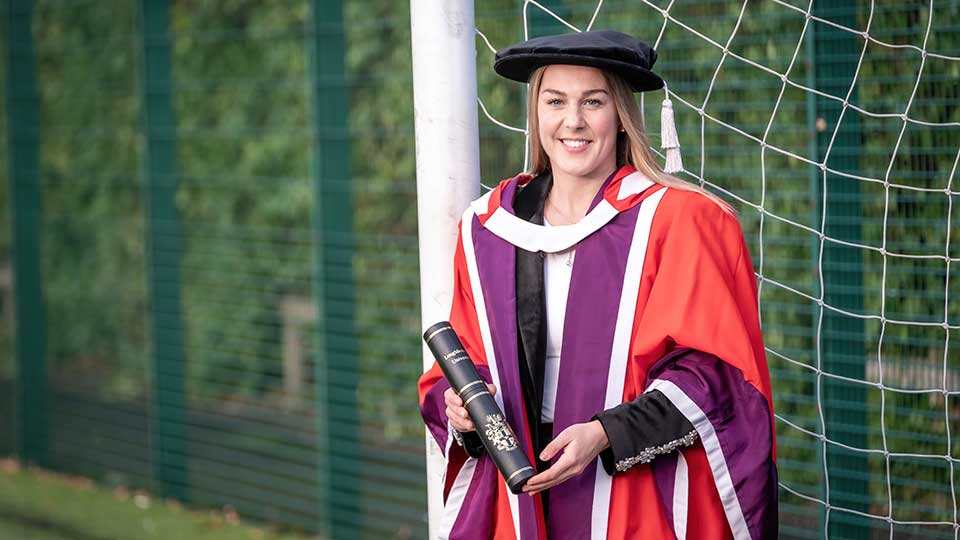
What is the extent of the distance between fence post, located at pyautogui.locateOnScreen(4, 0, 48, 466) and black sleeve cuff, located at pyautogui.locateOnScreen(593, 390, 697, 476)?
4.51m

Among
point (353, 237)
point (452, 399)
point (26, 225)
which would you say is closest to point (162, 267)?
point (26, 225)

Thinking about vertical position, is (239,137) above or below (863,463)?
above

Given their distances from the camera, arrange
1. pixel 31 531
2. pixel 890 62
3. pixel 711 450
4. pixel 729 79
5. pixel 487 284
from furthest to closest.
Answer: pixel 31 531 < pixel 729 79 < pixel 890 62 < pixel 487 284 < pixel 711 450

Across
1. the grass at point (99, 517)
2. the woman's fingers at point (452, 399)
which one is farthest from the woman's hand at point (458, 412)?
the grass at point (99, 517)

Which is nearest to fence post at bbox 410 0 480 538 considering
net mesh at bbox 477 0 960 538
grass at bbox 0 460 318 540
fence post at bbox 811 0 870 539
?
net mesh at bbox 477 0 960 538

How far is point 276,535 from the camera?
203 inches

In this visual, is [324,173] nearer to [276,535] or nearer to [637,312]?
[276,535]

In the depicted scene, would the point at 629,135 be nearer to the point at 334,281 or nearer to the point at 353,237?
the point at 353,237

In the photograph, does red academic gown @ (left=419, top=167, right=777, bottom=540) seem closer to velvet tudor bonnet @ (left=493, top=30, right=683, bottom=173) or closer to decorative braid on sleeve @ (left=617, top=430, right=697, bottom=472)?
decorative braid on sleeve @ (left=617, top=430, right=697, bottom=472)

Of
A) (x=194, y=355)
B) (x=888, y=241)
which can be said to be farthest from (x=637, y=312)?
(x=194, y=355)

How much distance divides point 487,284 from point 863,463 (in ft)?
4.70

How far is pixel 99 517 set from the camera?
5480 millimetres

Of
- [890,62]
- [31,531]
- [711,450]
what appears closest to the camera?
[711,450]

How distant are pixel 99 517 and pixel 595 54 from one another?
12.5 feet
